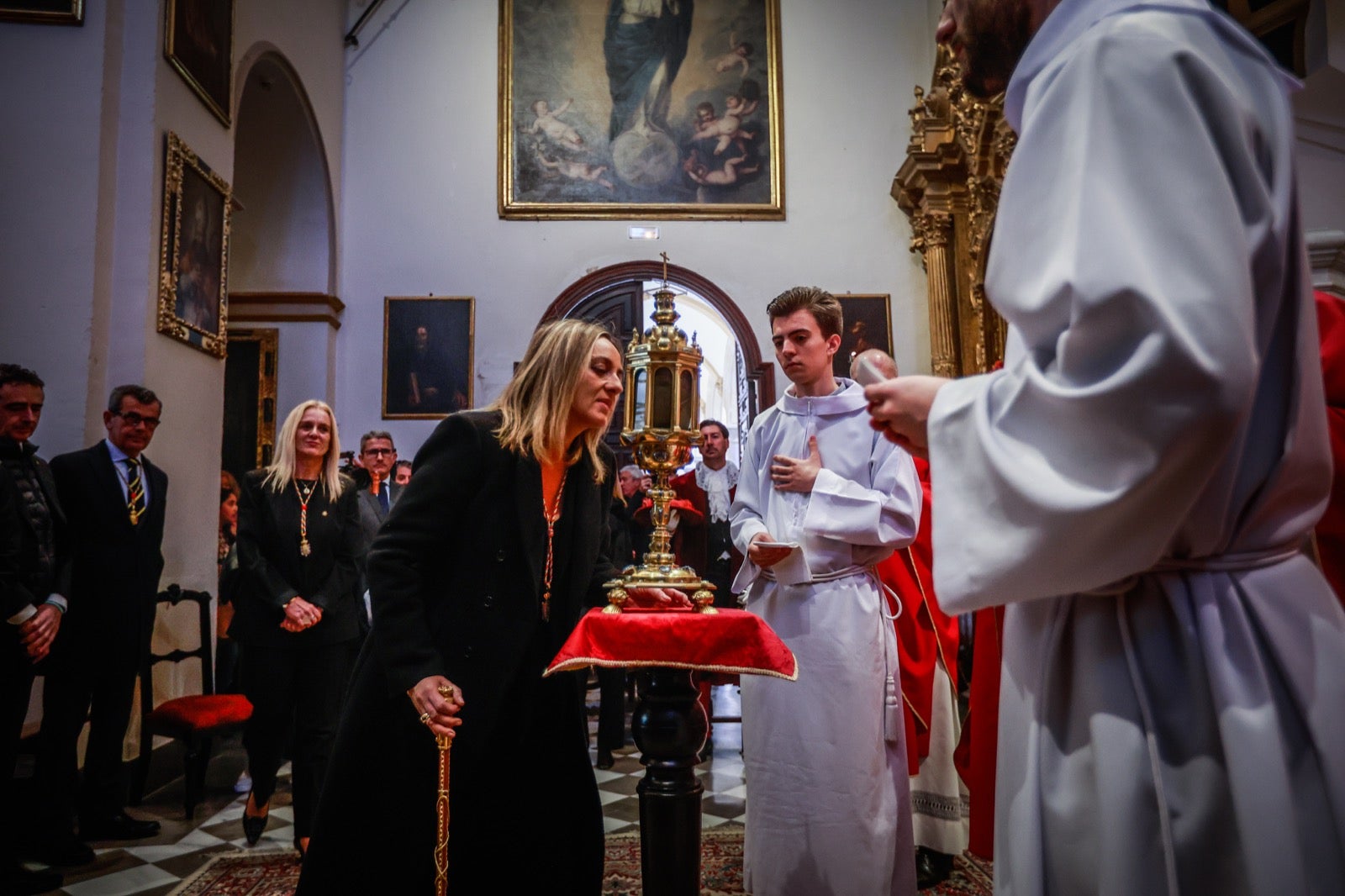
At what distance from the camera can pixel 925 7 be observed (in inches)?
399

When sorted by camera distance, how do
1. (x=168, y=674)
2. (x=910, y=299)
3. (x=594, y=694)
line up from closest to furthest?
(x=168, y=674)
(x=594, y=694)
(x=910, y=299)

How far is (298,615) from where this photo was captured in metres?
3.74

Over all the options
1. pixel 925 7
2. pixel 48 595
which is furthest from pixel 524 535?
pixel 925 7

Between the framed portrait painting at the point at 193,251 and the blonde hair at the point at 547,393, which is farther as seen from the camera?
the framed portrait painting at the point at 193,251

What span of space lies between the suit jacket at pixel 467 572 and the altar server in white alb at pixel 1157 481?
135cm

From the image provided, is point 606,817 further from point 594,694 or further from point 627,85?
point 627,85

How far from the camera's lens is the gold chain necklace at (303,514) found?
395 centimetres

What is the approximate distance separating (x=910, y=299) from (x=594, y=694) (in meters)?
5.38

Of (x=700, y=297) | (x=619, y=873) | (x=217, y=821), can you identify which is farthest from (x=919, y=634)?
(x=700, y=297)

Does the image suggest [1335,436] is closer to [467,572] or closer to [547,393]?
[547,393]

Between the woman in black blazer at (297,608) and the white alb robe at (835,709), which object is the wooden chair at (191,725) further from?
the white alb robe at (835,709)

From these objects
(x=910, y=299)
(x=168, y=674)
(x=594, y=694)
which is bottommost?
(x=594, y=694)

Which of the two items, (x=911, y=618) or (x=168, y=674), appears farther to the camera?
(x=168, y=674)

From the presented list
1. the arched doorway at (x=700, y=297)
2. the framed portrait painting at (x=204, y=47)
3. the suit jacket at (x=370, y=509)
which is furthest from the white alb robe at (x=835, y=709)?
the arched doorway at (x=700, y=297)
